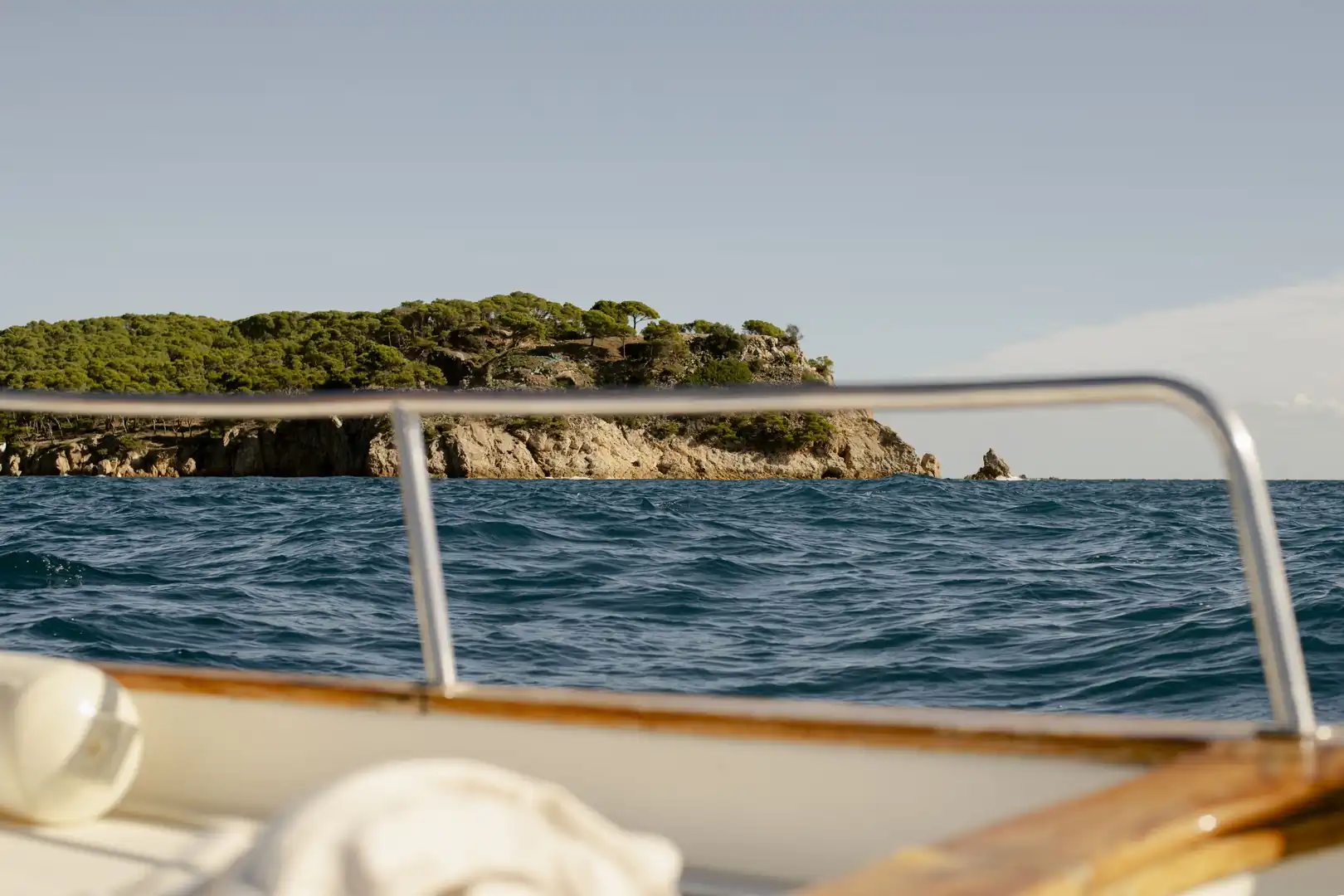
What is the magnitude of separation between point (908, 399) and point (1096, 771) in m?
0.55

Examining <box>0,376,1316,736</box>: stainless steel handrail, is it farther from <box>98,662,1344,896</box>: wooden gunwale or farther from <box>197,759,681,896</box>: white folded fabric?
<box>197,759,681,896</box>: white folded fabric

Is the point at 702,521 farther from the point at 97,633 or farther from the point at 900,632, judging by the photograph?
the point at 97,633

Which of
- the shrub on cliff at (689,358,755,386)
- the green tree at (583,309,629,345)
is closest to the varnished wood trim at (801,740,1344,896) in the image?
the shrub on cliff at (689,358,755,386)

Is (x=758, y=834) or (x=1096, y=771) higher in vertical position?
(x=1096, y=771)

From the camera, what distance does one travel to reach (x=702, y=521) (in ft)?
58.5

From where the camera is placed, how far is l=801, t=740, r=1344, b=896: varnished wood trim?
991 mm

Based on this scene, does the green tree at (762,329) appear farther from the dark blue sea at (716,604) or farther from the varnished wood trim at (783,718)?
the varnished wood trim at (783,718)

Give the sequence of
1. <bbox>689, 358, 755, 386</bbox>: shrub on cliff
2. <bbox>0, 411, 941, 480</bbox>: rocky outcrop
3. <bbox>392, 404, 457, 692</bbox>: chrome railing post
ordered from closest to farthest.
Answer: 1. <bbox>392, 404, 457, 692</bbox>: chrome railing post
2. <bbox>0, 411, 941, 480</bbox>: rocky outcrop
3. <bbox>689, 358, 755, 386</bbox>: shrub on cliff

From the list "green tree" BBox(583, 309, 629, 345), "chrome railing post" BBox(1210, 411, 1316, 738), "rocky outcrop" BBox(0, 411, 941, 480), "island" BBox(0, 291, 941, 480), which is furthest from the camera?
"green tree" BBox(583, 309, 629, 345)

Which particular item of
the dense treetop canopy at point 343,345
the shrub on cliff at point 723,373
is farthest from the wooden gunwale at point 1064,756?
the shrub on cliff at point 723,373

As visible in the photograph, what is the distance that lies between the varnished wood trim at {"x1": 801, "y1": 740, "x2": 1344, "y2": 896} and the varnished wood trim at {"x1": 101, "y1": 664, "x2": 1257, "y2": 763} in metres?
0.12

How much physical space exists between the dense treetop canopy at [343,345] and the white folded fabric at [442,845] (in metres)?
63.2

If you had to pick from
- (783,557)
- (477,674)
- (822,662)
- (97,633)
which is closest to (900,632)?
(822,662)

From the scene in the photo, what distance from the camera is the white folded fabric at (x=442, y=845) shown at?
3.15 ft
